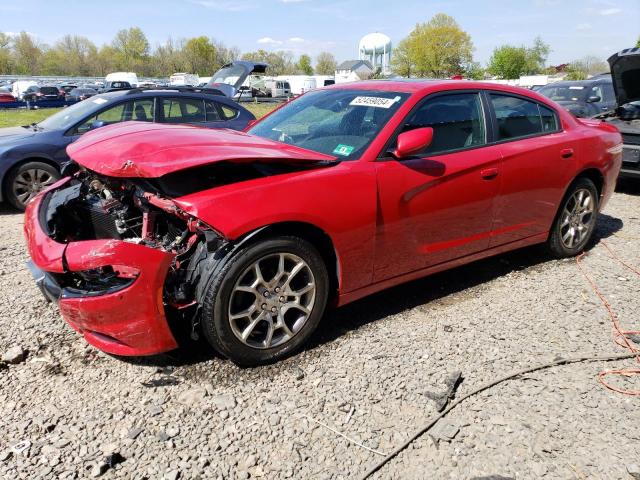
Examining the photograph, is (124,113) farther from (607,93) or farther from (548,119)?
(607,93)

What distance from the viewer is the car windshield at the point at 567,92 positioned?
11.4 meters

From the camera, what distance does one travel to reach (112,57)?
323 ft

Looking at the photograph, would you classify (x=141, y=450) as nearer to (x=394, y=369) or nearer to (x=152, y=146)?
(x=394, y=369)

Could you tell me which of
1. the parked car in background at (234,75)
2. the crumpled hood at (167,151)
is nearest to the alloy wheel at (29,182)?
the crumpled hood at (167,151)

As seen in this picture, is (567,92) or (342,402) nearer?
(342,402)

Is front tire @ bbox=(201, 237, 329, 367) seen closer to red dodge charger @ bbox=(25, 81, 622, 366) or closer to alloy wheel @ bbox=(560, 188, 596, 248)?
red dodge charger @ bbox=(25, 81, 622, 366)

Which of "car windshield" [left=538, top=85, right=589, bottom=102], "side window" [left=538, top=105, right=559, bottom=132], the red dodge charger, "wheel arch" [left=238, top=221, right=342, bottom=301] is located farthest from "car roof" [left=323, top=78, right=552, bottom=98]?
"car windshield" [left=538, top=85, right=589, bottom=102]

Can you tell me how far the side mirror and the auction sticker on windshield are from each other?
0.43 meters

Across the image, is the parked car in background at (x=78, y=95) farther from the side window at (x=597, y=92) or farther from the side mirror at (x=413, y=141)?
the side mirror at (x=413, y=141)

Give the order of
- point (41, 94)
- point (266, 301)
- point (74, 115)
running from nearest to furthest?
1. point (266, 301)
2. point (74, 115)
3. point (41, 94)

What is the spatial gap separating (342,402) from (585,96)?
11.4 m

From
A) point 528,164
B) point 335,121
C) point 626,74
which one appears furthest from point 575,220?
point 626,74

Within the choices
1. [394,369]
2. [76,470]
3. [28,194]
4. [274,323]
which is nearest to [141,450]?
[76,470]

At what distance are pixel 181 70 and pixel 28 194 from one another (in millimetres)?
90535
